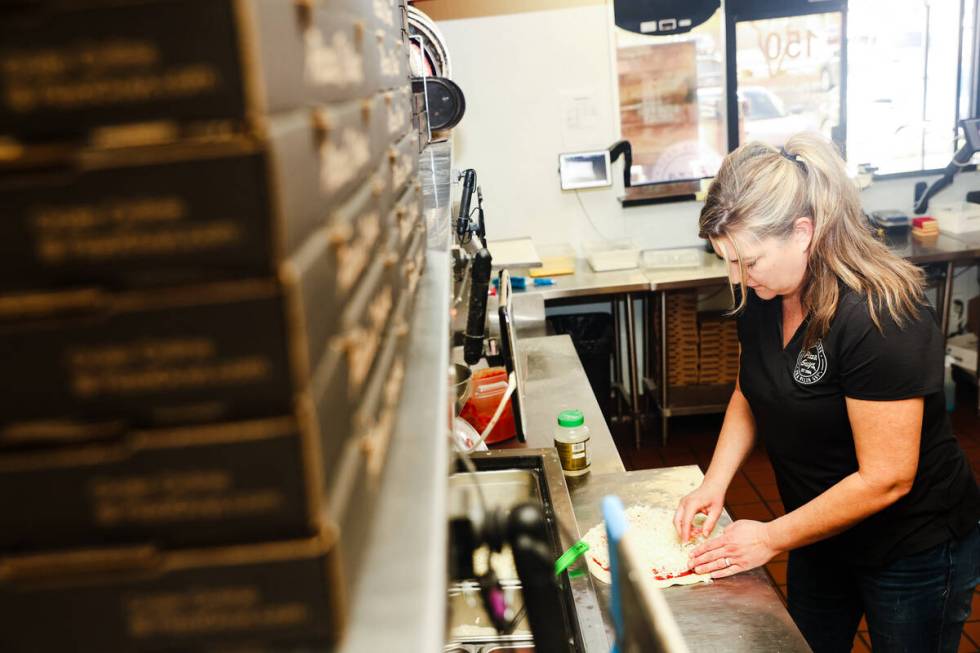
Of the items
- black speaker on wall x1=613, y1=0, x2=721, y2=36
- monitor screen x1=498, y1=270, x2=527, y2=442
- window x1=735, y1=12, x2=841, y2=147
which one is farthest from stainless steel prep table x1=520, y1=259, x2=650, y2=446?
monitor screen x1=498, y1=270, x2=527, y2=442

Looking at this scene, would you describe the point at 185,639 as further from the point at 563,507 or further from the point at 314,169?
the point at 563,507

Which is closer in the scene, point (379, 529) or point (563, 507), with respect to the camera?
point (379, 529)

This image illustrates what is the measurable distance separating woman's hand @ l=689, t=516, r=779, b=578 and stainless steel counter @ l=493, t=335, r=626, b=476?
0.54 metres

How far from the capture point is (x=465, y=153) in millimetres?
5258

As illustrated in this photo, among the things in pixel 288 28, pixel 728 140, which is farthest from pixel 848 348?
pixel 728 140

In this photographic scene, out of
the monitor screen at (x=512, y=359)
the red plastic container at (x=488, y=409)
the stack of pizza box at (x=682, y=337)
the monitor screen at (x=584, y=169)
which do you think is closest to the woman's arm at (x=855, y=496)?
the monitor screen at (x=512, y=359)

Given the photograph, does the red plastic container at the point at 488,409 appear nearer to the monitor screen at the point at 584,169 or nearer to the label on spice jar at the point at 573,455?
the label on spice jar at the point at 573,455

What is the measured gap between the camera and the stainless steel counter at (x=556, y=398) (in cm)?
261

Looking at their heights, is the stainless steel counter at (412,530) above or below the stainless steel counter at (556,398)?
above

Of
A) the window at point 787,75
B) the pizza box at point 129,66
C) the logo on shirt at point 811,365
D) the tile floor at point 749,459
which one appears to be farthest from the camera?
the window at point 787,75

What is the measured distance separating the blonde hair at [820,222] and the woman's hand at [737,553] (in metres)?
0.46

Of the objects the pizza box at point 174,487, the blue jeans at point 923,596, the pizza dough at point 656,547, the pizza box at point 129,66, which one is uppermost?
the pizza box at point 129,66

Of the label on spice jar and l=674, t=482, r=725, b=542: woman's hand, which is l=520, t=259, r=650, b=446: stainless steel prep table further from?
l=674, t=482, r=725, b=542: woman's hand

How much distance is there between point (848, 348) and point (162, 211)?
1724 millimetres
